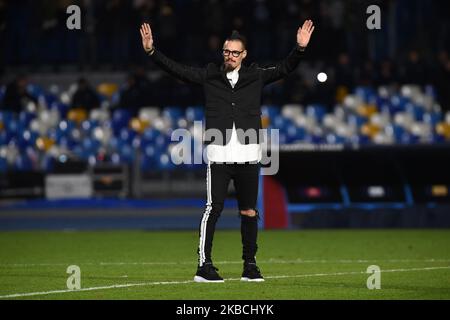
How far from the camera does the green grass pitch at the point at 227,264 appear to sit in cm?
1090

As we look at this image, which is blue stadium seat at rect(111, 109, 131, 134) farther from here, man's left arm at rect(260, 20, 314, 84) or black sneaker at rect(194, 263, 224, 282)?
black sneaker at rect(194, 263, 224, 282)

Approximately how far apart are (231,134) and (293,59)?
0.92 m

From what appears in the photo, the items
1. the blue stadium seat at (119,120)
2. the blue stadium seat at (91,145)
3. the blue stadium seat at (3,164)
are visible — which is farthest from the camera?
the blue stadium seat at (119,120)

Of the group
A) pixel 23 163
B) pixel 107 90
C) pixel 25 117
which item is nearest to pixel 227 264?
pixel 23 163

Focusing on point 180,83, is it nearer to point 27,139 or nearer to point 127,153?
point 127,153

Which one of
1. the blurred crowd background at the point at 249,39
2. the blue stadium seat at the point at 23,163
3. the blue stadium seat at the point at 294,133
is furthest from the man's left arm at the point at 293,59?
the blue stadium seat at the point at 23,163

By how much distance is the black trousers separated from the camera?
11781mm

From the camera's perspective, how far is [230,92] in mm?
11820

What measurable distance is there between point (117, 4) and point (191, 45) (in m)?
2.08

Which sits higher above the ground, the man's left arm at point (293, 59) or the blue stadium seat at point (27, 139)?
Result: the man's left arm at point (293, 59)

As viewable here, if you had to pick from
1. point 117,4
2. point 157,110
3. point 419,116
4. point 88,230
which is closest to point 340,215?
point 88,230

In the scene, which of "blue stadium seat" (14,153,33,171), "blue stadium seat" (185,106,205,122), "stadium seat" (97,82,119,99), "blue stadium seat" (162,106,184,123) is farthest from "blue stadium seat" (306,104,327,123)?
"blue stadium seat" (14,153,33,171)

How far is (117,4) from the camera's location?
1151 inches

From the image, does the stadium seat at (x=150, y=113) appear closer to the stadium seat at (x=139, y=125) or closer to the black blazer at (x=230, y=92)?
the stadium seat at (x=139, y=125)
